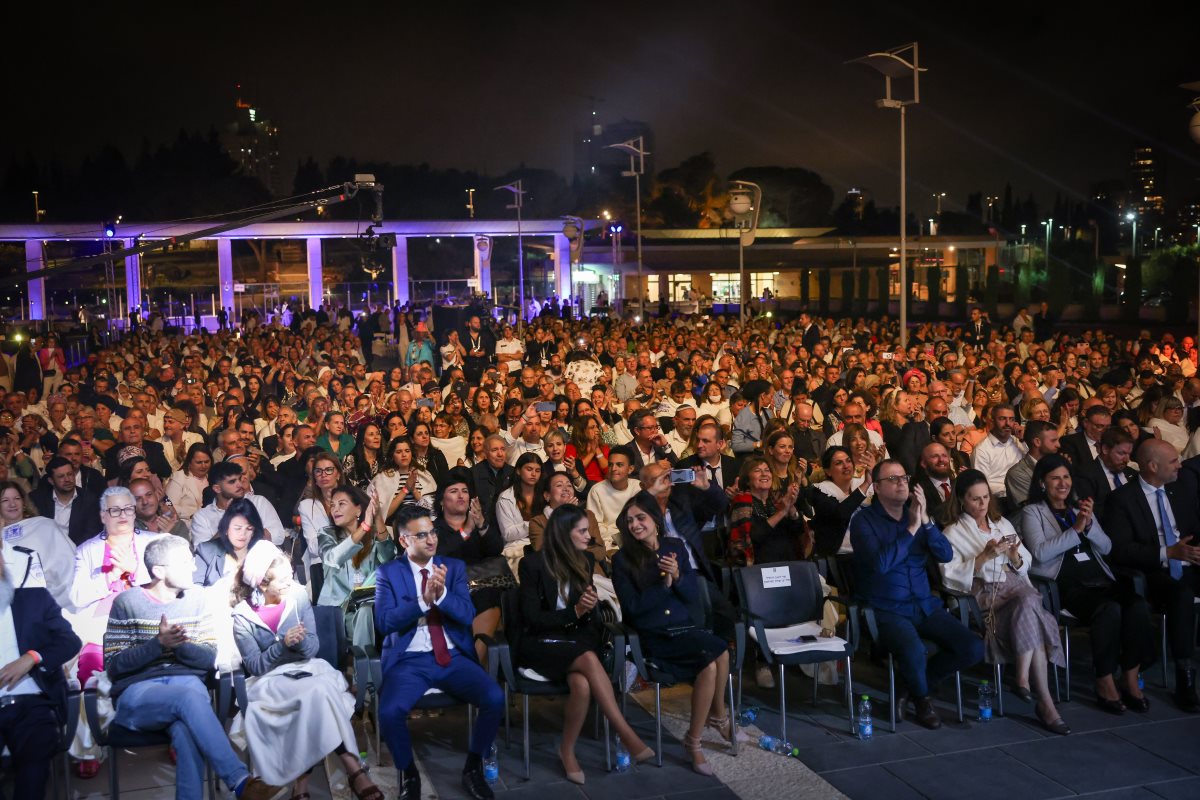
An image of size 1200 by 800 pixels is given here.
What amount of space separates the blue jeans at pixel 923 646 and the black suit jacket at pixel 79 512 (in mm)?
5357

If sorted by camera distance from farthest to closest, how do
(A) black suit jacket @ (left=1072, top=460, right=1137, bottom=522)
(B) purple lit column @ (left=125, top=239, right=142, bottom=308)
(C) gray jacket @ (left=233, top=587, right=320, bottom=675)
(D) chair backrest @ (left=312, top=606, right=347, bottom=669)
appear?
(B) purple lit column @ (left=125, top=239, right=142, bottom=308), (A) black suit jacket @ (left=1072, top=460, right=1137, bottom=522), (D) chair backrest @ (left=312, top=606, right=347, bottom=669), (C) gray jacket @ (left=233, top=587, right=320, bottom=675)

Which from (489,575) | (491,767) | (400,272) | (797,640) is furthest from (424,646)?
(400,272)

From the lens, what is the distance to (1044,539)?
697 centimetres

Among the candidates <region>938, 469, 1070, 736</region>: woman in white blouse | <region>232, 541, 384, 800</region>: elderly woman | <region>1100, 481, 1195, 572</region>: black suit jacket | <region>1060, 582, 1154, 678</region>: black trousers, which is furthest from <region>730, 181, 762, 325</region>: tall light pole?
<region>232, 541, 384, 800</region>: elderly woman

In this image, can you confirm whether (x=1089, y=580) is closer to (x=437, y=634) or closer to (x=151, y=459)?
(x=437, y=634)

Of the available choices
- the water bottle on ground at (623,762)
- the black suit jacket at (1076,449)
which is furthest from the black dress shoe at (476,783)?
the black suit jacket at (1076,449)

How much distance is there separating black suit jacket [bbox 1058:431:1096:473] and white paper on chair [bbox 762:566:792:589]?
3544mm

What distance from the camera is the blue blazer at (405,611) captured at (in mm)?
5809

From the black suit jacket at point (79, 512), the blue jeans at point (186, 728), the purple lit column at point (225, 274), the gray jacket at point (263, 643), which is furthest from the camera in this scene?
the purple lit column at point (225, 274)

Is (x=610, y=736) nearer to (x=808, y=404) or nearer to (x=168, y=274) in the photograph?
(x=808, y=404)

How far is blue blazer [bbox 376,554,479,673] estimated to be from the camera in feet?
19.1

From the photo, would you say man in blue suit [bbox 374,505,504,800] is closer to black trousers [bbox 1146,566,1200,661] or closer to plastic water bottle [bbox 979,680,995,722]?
plastic water bottle [bbox 979,680,995,722]

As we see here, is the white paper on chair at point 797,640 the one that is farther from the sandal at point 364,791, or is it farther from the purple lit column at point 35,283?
the purple lit column at point 35,283

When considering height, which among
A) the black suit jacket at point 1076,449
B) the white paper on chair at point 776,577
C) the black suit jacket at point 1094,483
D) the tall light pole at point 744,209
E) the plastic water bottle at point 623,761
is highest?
the tall light pole at point 744,209
